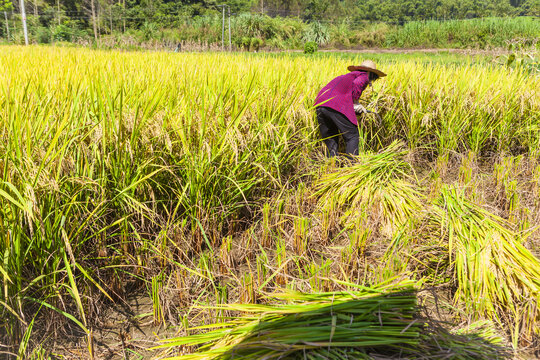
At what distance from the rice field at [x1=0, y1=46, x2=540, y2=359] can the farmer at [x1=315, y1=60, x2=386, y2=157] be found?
197 mm

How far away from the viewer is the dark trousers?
3053 mm

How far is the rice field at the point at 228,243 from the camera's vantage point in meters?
1.22

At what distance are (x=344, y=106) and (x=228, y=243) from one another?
172cm

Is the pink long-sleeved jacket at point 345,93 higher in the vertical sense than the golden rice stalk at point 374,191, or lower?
higher

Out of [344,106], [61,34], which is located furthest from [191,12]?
[344,106]

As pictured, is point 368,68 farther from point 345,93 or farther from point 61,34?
point 61,34

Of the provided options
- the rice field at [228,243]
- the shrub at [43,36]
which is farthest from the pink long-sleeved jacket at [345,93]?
the shrub at [43,36]

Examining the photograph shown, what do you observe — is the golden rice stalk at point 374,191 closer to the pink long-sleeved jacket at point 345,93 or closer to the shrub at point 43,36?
the pink long-sleeved jacket at point 345,93

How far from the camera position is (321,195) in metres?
2.62

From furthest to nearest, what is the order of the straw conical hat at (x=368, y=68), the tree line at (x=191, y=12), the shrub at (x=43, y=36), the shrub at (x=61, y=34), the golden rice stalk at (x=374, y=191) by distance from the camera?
the tree line at (x=191, y=12) < the shrub at (x=61, y=34) < the shrub at (x=43, y=36) < the straw conical hat at (x=368, y=68) < the golden rice stalk at (x=374, y=191)

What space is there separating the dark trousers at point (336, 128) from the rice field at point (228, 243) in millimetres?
183

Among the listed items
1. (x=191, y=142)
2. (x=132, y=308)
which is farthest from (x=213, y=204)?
(x=132, y=308)

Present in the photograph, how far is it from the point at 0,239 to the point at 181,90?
5.48 ft

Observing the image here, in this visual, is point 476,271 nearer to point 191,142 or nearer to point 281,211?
point 281,211
